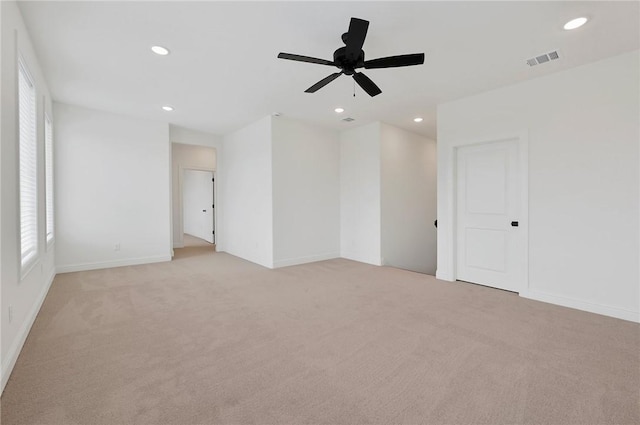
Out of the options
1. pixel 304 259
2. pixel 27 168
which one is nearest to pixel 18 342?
pixel 27 168

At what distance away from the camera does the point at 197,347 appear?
2.37m

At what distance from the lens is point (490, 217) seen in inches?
158

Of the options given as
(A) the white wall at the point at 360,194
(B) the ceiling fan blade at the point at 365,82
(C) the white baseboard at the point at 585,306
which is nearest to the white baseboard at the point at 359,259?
(A) the white wall at the point at 360,194

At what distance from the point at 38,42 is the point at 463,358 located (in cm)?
476

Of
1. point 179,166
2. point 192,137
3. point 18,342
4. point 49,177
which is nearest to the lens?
point 18,342

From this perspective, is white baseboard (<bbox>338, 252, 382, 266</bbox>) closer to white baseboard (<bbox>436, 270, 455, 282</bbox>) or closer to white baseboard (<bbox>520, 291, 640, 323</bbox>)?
white baseboard (<bbox>436, 270, 455, 282</bbox>)

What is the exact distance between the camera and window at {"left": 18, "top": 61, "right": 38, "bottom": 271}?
2.70 metres

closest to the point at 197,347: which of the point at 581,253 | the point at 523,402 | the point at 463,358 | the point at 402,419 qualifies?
the point at 402,419

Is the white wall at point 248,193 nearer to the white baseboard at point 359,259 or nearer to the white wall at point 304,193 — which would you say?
the white wall at point 304,193

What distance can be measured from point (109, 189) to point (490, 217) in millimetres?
6233

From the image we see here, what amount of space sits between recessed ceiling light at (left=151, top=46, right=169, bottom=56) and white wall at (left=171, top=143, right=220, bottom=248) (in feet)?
15.6

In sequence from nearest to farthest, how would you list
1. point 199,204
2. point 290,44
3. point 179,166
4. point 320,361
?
point 320,361
point 290,44
point 179,166
point 199,204

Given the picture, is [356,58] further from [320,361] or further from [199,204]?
[199,204]

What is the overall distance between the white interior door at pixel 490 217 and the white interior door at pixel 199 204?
21.3ft
